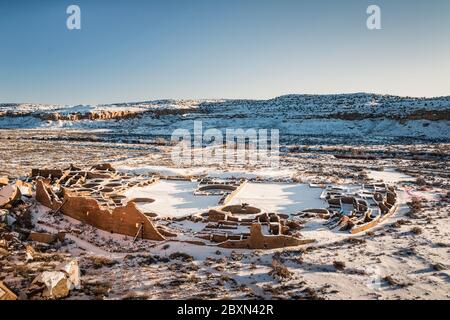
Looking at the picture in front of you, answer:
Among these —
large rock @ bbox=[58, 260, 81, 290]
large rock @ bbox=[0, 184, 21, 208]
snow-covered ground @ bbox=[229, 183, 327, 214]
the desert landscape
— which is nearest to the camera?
large rock @ bbox=[58, 260, 81, 290]

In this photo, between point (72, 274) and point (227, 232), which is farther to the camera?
point (227, 232)

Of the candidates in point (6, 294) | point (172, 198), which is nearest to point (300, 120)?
point (172, 198)

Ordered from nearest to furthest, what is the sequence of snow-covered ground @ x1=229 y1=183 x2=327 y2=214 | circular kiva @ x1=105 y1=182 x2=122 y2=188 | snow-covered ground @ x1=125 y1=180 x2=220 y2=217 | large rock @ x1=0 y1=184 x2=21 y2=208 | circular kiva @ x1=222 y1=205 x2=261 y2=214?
large rock @ x1=0 y1=184 x2=21 y2=208 < snow-covered ground @ x1=125 y1=180 x2=220 y2=217 < circular kiva @ x1=222 y1=205 x2=261 y2=214 < snow-covered ground @ x1=229 y1=183 x2=327 y2=214 < circular kiva @ x1=105 y1=182 x2=122 y2=188

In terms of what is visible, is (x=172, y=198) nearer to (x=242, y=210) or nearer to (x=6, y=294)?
(x=242, y=210)

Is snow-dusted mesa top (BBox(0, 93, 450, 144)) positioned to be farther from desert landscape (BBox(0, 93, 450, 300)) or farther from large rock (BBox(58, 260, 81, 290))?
large rock (BBox(58, 260, 81, 290))

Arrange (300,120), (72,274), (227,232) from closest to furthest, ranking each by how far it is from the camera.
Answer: (72,274) → (227,232) → (300,120)

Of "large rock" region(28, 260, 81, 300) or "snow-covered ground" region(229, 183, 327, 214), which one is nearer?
"large rock" region(28, 260, 81, 300)

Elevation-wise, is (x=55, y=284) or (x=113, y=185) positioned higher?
(x=113, y=185)

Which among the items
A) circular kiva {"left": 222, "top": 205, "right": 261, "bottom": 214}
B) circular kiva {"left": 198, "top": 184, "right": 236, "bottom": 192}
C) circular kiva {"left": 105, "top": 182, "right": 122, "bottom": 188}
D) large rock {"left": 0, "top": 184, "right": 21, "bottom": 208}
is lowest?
circular kiva {"left": 222, "top": 205, "right": 261, "bottom": 214}

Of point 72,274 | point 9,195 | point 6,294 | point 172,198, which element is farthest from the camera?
point 172,198

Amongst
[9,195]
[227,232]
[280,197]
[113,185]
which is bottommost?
[227,232]

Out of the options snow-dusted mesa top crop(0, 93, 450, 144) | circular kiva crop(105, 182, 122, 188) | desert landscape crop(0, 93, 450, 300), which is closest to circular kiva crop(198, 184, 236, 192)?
desert landscape crop(0, 93, 450, 300)

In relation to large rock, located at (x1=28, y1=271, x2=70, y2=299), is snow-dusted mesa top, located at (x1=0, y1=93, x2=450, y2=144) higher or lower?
higher
